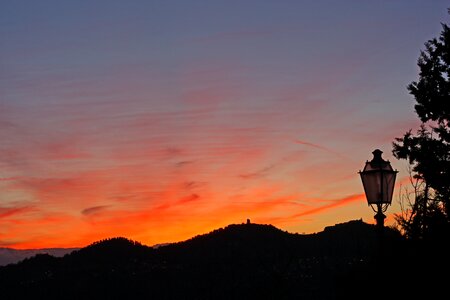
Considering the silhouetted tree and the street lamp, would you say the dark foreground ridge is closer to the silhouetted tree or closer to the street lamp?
the silhouetted tree

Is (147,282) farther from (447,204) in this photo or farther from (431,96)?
(447,204)

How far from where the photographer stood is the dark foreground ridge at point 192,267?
116m

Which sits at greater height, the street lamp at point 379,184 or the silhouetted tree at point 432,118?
the silhouetted tree at point 432,118

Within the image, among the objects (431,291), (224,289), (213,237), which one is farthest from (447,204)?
(213,237)

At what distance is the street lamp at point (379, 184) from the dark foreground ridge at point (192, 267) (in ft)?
273

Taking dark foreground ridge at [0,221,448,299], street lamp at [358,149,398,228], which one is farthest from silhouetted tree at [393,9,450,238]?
dark foreground ridge at [0,221,448,299]

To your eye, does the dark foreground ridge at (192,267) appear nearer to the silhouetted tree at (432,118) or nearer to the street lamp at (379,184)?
the silhouetted tree at (432,118)

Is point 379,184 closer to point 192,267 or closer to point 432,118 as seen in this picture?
point 432,118

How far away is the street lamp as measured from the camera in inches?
627

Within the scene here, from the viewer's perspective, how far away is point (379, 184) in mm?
15969

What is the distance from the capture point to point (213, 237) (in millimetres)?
147000

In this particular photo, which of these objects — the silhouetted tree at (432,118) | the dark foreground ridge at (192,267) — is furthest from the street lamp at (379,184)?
the dark foreground ridge at (192,267)

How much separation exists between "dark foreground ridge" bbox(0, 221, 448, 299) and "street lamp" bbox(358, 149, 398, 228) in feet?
273

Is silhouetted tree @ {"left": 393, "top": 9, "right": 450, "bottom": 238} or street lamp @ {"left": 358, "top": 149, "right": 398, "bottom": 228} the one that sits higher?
silhouetted tree @ {"left": 393, "top": 9, "right": 450, "bottom": 238}
